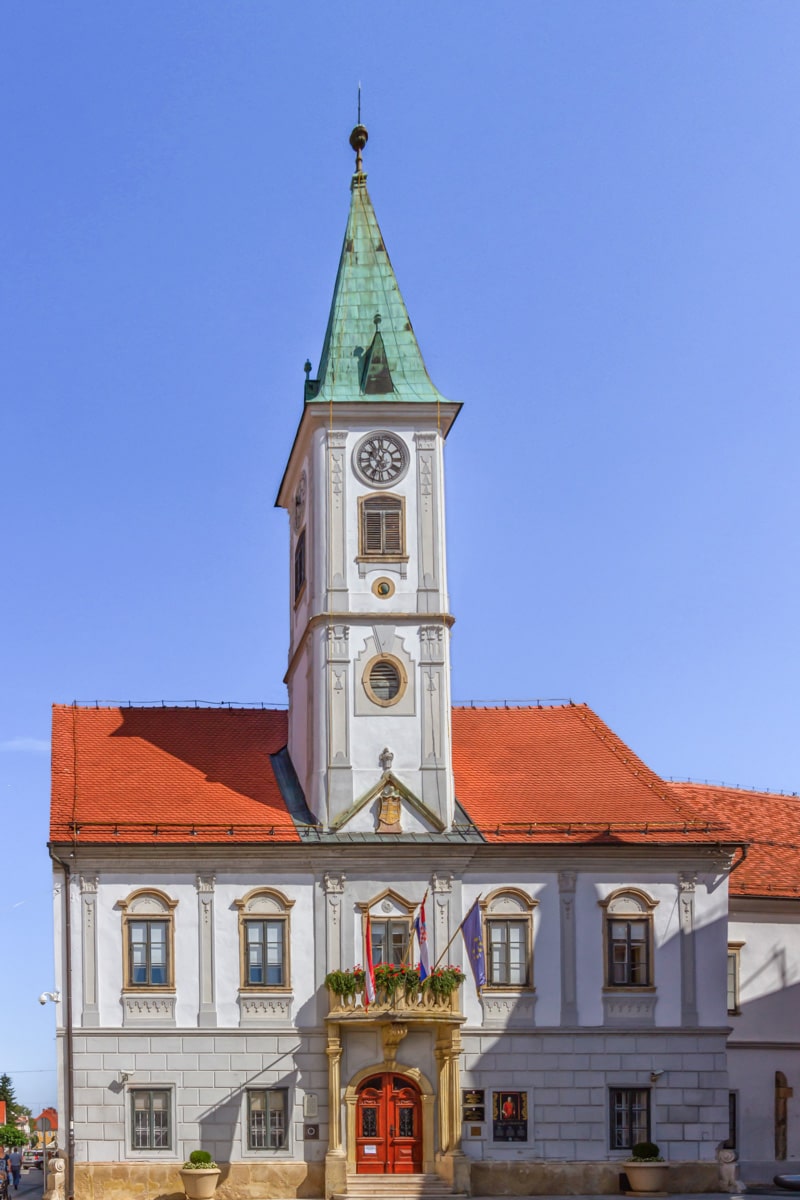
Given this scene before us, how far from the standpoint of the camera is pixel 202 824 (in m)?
47.4

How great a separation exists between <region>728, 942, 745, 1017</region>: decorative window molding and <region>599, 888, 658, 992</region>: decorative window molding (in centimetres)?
609

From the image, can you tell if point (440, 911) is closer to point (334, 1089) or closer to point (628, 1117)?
point (334, 1089)

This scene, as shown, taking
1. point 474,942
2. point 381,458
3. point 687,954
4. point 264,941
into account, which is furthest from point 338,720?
point 687,954

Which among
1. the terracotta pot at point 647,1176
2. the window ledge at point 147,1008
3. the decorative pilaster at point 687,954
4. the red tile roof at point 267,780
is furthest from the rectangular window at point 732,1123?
the window ledge at point 147,1008

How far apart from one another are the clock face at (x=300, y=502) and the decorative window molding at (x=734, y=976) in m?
17.9

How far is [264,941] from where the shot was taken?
154ft

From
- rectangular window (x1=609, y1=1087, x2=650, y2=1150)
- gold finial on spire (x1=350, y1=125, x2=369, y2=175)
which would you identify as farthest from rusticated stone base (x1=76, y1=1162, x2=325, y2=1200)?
gold finial on spire (x1=350, y1=125, x2=369, y2=175)

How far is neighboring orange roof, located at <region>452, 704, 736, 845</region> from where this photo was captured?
48.8 metres

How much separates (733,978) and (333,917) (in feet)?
44.5

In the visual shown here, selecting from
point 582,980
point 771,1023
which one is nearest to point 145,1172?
point 582,980

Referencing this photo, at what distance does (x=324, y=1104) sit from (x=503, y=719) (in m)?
13.6

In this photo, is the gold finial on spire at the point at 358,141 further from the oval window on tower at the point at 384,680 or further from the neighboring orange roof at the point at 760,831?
the neighboring orange roof at the point at 760,831

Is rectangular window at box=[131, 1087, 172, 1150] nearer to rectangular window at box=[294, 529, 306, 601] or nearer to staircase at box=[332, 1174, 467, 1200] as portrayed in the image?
staircase at box=[332, 1174, 467, 1200]

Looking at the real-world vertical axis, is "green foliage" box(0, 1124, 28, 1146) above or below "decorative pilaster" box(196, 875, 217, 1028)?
below
